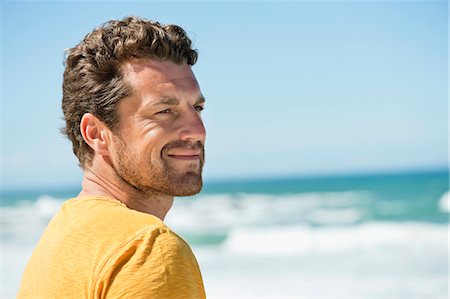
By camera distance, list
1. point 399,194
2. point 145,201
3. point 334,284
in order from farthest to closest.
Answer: point 399,194
point 334,284
point 145,201

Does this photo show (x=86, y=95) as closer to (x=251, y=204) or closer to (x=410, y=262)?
(x=410, y=262)

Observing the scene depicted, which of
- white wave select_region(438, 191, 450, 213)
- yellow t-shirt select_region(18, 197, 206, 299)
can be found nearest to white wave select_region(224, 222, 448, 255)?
white wave select_region(438, 191, 450, 213)

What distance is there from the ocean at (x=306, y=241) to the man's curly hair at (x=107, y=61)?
25.3 feet

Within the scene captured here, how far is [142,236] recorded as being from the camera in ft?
4.82

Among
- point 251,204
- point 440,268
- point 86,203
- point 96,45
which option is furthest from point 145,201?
point 251,204

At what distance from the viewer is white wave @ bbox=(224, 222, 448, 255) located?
15578 mm

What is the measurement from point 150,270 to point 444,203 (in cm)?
2683

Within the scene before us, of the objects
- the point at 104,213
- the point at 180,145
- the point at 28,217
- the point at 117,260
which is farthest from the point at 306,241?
the point at 117,260

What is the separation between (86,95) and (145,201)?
1.19ft

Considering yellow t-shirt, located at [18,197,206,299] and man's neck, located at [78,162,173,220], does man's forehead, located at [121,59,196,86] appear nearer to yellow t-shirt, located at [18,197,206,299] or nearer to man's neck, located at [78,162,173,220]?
man's neck, located at [78,162,173,220]

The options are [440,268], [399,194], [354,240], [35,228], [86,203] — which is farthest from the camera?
[399,194]

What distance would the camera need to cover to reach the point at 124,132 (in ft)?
6.13

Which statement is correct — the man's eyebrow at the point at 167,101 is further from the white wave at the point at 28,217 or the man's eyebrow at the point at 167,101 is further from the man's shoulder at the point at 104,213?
the white wave at the point at 28,217

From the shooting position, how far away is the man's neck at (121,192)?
1847 mm
